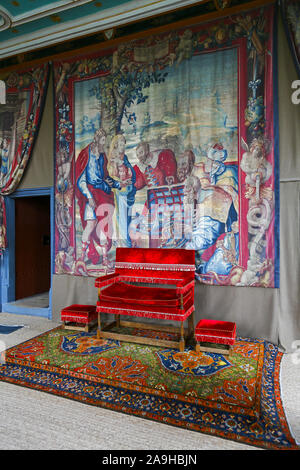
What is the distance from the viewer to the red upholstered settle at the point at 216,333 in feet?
→ 11.8

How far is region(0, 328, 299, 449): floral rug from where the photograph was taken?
243cm

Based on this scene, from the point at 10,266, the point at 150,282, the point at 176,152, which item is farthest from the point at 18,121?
the point at 150,282

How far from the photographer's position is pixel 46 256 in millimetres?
7395

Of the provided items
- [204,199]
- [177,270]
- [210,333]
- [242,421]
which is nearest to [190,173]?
[204,199]

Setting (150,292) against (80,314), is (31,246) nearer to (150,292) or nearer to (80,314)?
(80,314)

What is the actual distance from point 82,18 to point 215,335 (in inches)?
192

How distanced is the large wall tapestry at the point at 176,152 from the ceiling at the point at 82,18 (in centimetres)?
23

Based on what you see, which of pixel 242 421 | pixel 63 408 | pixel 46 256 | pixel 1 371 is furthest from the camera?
pixel 46 256

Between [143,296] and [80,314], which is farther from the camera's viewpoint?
[80,314]

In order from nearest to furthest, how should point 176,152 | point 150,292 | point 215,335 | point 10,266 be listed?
point 215,335 → point 150,292 → point 176,152 → point 10,266

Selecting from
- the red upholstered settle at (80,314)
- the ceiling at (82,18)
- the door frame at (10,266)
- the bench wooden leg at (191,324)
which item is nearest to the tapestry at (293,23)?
the ceiling at (82,18)

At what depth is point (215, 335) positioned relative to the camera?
366 cm
